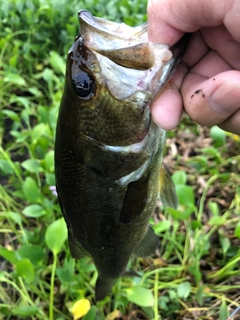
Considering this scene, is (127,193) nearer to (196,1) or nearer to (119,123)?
(119,123)

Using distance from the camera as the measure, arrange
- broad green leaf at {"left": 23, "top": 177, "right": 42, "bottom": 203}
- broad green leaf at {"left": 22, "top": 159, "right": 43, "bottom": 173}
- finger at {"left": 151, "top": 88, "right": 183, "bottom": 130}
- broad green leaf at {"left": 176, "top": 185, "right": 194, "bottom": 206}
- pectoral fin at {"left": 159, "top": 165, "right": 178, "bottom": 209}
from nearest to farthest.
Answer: finger at {"left": 151, "top": 88, "right": 183, "bottom": 130}, pectoral fin at {"left": 159, "top": 165, "right": 178, "bottom": 209}, broad green leaf at {"left": 176, "top": 185, "right": 194, "bottom": 206}, broad green leaf at {"left": 23, "top": 177, "right": 42, "bottom": 203}, broad green leaf at {"left": 22, "top": 159, "right": 43, "bottom": 173}

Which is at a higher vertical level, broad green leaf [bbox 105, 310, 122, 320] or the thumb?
the thumb

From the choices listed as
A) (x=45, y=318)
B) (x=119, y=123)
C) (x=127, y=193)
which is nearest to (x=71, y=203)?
(x=127, y=193)

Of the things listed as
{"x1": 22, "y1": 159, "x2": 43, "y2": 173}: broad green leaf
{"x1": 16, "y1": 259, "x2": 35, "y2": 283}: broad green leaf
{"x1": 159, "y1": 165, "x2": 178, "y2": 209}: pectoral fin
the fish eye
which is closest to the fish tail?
{"x1": 16, "y1": 259, "x2": 35, "y2": 283}: broad green leaf

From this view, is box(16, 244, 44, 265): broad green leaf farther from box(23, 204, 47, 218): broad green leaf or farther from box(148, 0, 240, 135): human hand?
box(148, 0, 240, 135): human hand

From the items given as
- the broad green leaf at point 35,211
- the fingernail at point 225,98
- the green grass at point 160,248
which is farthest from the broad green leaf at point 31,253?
the fingernail at point 225,98

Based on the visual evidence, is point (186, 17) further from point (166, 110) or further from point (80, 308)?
point (80, 308)

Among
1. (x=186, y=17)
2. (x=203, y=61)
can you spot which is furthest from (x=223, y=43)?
(x=186, y=17)
